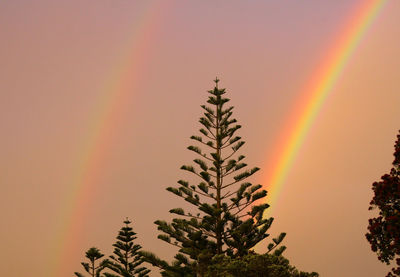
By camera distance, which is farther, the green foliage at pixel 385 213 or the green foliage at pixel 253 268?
the green foliage at pixel 253 268

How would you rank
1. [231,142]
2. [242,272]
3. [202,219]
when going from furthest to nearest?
[231,142], [202,219], [242,272]

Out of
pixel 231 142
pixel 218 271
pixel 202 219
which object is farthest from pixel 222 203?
pixel 218 271

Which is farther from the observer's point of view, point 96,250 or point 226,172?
point 96,250

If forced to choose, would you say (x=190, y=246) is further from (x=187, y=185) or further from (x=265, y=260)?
(x=265, y=260)

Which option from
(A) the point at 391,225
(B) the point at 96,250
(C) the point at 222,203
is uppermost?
(B) the point at 96,250

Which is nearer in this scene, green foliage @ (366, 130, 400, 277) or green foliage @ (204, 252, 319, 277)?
green foliage @ (366, 130, 400, 277)

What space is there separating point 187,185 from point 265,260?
920 cm

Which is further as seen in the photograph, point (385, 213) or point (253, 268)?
point (253, 268)

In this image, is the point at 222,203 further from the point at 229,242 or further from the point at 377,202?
the point at 377,202

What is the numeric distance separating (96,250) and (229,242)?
614 inches

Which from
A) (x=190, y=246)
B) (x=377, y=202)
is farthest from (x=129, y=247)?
(x=377, y=202)

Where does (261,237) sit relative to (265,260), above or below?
above

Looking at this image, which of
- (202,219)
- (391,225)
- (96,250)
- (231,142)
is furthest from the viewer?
(96,250)

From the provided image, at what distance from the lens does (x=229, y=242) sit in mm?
27812
